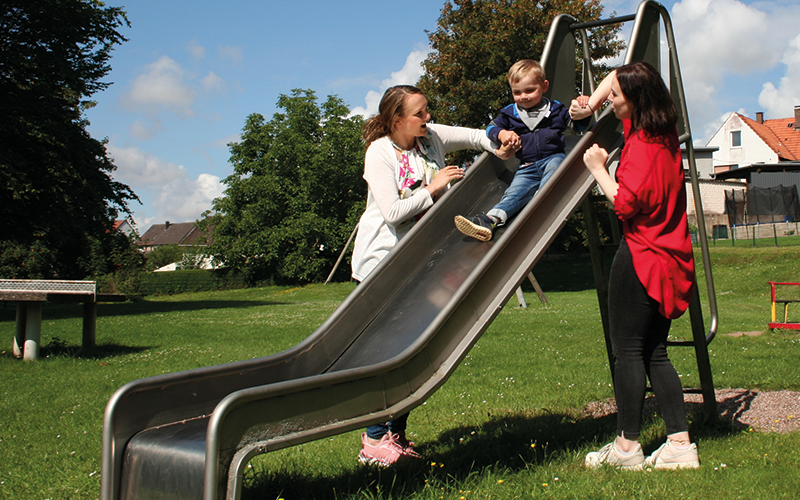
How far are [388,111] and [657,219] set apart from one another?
1.57m

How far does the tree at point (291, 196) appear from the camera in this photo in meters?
39.6

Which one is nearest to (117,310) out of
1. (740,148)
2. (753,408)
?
(753,408)

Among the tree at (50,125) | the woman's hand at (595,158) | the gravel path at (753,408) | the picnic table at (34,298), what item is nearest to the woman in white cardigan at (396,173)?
the woman's hand at (595,158)

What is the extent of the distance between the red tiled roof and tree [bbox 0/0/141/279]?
43.9m

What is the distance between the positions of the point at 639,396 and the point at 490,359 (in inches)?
187

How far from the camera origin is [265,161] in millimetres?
42938

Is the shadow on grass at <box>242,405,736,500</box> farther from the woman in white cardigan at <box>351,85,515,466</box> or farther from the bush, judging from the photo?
the bush

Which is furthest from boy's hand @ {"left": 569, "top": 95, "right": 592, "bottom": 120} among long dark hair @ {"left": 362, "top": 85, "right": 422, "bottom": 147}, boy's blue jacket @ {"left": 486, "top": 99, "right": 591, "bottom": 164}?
long dark hair @ {"left": 362, "top": 85, "right": 422, "bottom": 147}

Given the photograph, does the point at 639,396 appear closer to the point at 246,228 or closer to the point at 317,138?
the point at 246,228

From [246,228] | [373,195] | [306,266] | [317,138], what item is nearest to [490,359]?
[373,195]

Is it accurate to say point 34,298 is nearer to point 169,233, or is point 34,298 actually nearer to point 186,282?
point 186,282

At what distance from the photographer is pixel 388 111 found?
365 centimetres

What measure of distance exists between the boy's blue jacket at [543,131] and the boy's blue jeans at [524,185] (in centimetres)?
5

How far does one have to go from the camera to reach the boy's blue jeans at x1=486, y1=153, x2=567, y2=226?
12.5 feet
